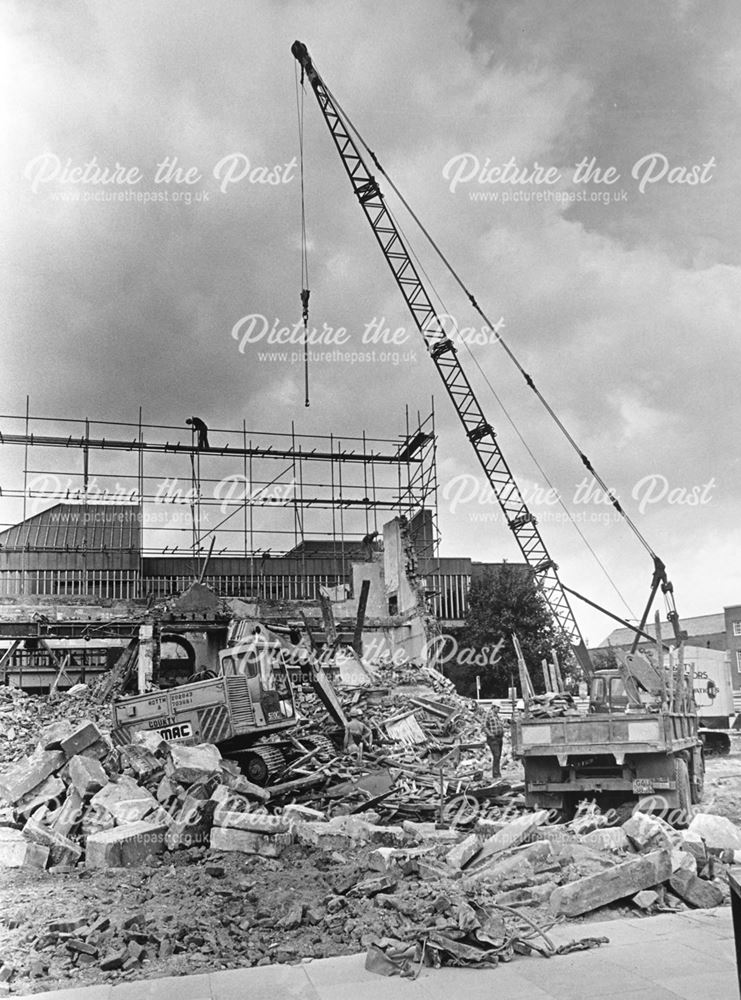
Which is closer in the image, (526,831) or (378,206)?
A: (526,831)

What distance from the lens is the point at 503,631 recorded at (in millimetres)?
45000

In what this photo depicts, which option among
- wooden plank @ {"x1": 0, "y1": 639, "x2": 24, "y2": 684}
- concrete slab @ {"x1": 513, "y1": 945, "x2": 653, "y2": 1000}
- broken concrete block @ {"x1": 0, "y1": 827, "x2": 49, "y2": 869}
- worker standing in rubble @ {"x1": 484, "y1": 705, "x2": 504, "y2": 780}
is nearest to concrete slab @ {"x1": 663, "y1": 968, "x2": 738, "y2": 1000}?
concrete slab @ {"x1": 513, "y1": 945, "x2": 653, "y2": 1000}

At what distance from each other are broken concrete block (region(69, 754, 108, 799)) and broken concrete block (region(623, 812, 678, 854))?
20.6ft

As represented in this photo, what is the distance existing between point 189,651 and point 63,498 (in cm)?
993

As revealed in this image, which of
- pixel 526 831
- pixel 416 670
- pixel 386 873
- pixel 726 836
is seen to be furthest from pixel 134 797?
pixel 416 670

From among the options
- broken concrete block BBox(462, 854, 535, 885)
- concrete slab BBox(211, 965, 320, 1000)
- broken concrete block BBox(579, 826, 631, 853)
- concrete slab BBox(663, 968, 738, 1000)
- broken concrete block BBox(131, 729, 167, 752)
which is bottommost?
concrete slab BBox(211, 965, 320, 1000)

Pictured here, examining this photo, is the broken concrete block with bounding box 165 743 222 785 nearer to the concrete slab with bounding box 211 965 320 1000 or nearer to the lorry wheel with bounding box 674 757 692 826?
the concrete slab with bounding box 211 965 320 1000

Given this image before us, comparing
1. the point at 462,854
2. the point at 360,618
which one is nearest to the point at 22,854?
the point at 462,854

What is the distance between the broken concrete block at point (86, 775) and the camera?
1161 centimetres

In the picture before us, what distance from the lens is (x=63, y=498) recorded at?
38.6 metres

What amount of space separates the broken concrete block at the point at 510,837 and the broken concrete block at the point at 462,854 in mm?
77

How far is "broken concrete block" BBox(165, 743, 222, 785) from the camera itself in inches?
480

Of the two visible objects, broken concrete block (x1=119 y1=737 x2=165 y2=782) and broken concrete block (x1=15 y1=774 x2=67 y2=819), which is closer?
broken concrete block (x1=15 y1=774 x2=67 y2=819)

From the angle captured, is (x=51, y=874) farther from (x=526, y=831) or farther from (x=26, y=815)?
(x=526, y=831)
